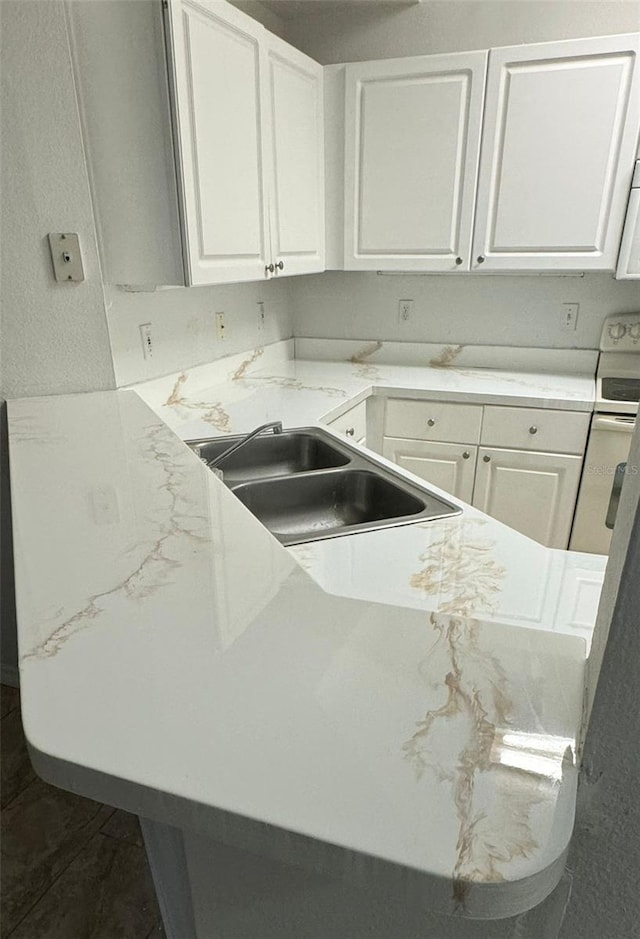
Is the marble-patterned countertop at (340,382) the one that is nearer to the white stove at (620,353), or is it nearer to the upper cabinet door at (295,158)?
Answer: the white stove at (620,353)

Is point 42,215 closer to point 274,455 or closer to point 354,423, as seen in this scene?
point 274,455

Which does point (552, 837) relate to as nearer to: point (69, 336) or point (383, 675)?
point (383, 675)

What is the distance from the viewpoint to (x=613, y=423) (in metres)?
2.19

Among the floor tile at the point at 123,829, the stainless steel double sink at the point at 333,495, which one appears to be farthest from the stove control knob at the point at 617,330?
A: the floor tile at the point at 123,829

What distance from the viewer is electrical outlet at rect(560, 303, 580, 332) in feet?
8.68

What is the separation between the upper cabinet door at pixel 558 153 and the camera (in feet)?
6.83

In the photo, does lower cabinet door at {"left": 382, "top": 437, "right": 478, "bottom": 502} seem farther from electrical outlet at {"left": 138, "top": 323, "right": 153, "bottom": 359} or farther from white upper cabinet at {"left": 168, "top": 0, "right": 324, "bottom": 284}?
electrical outlet at {"left": 138, "top": 323, "right": 153, "bottom": 359}

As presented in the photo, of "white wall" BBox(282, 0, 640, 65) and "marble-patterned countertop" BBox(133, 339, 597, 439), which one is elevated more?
"white wall" BBox(282, 0, 640, 65)

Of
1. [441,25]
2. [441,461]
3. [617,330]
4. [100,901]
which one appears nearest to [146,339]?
[441,461]

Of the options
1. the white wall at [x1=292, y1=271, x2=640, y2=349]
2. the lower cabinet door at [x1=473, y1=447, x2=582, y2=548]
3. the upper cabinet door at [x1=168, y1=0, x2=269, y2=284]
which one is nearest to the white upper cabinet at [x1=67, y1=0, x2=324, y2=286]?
the upper cabinet door at [x1=168, y1=0, x2=269, y2=284]

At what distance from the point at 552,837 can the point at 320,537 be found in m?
0.78

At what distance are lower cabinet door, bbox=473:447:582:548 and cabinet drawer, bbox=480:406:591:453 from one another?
4cm

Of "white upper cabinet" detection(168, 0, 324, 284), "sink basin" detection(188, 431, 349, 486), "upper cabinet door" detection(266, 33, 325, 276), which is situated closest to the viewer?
"white upper cabinet" detection(168, 0, 324, 284)

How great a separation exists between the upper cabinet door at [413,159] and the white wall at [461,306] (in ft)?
1.20
